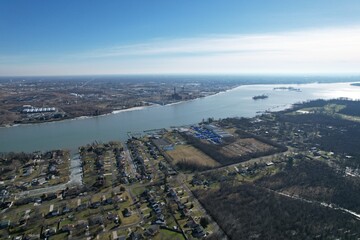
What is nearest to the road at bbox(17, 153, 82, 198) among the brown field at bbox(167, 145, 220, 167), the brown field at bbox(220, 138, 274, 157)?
the brown field at bbox(167, 145, 220, 167)

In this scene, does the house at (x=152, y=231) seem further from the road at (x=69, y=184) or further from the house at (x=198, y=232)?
the road at (x=69, y=184)

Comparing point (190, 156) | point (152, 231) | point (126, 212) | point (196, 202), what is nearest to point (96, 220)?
point (126, 212)

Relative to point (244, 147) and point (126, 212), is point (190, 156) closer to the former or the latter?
point (244, 147)

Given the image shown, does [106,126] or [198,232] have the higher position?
[198,232]

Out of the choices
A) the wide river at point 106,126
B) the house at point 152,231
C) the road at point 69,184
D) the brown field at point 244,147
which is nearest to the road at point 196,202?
the house at point 152,231

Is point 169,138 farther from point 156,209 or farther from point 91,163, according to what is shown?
point 156,209
